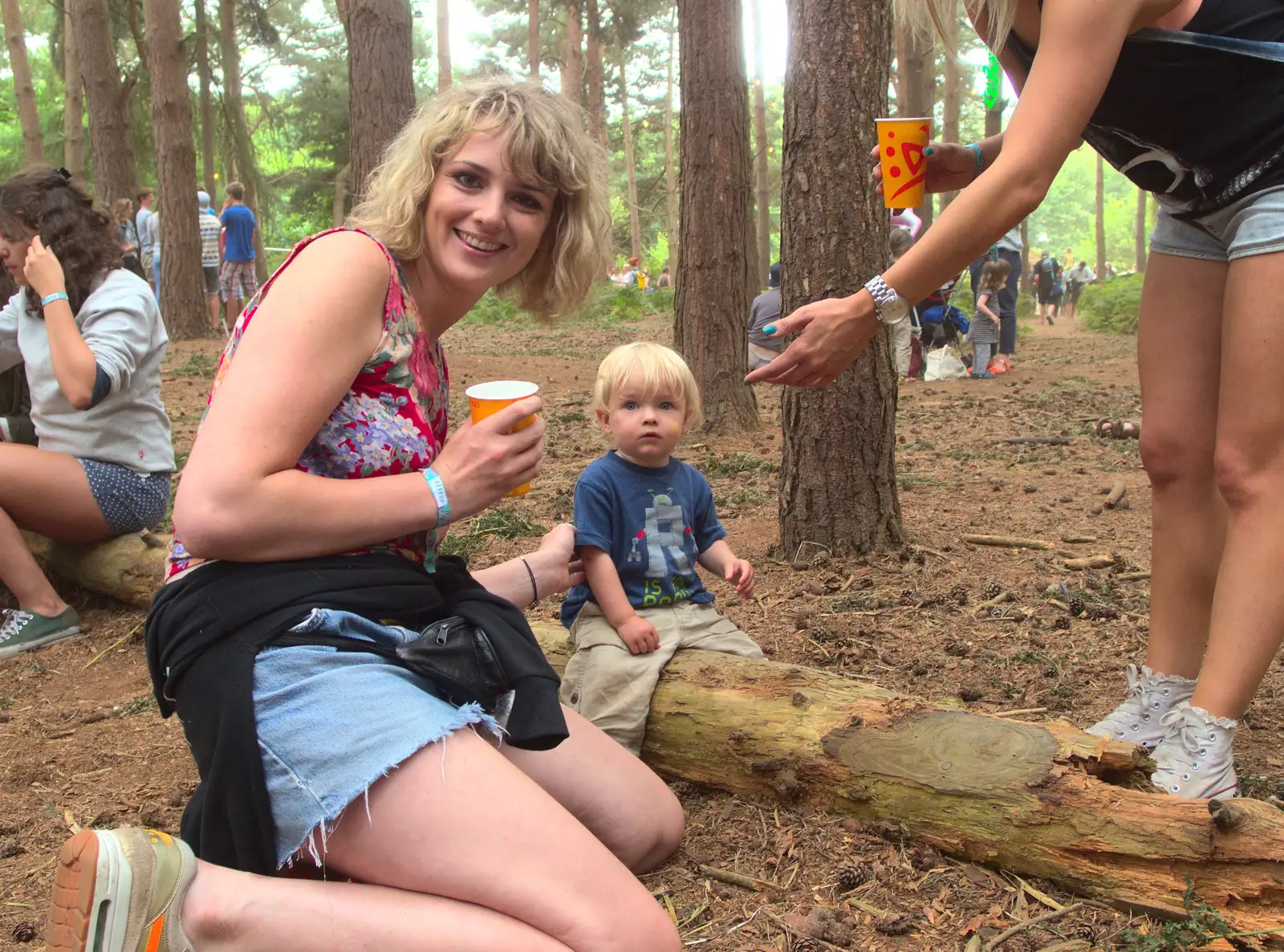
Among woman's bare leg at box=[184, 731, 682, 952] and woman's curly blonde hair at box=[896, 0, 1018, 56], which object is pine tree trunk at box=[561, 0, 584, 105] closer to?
woman's curly blonde hair at box=[896, 0, 1018, 56]

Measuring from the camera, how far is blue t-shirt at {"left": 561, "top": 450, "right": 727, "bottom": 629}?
3023 mm

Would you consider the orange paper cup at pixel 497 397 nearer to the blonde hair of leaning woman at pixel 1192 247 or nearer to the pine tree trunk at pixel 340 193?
the blonde hair of leaning woman at pixel 1192 247

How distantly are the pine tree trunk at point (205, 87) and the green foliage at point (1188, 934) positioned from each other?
1775 cm

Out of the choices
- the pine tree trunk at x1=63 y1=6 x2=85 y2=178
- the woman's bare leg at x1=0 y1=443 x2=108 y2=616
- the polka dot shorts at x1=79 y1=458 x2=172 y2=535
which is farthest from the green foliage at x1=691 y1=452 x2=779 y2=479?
the pine tree trunk at x1=63 y1=6 x2=85 y2=178

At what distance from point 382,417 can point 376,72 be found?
6.36m

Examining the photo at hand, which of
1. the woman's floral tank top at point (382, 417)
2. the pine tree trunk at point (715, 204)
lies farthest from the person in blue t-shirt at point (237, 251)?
the woman's floral tank top at point (382, 417)

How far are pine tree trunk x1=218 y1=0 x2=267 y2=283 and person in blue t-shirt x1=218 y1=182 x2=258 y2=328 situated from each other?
0.81 meters

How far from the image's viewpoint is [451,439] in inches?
83.3

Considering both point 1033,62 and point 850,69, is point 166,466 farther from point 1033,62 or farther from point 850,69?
point 1033,62

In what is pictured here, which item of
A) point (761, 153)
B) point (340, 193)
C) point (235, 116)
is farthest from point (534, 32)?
point (235, 116)

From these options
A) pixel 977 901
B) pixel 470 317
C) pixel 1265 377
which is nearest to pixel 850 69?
pixel 1265 377

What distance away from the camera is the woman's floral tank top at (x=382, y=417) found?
2.06 meters

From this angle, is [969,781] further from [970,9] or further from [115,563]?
[115,563]

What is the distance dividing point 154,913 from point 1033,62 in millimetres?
2219
